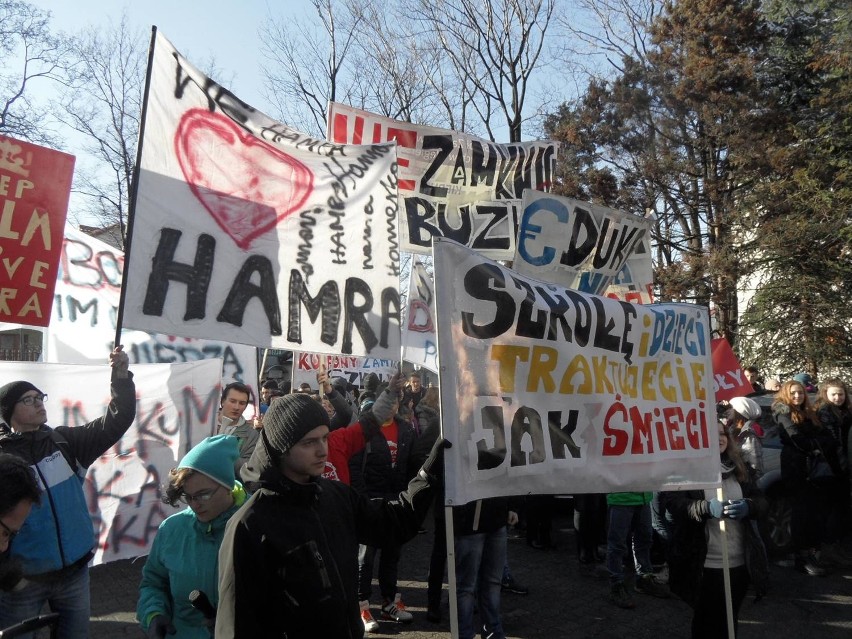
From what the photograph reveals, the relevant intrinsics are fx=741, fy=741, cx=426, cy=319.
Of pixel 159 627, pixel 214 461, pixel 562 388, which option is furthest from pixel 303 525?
pixel 562 388

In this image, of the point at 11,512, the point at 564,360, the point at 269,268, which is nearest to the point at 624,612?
the point at 564,360

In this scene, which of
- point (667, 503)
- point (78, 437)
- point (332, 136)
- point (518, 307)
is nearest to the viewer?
point (518, 307)

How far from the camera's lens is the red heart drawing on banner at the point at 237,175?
429 cm

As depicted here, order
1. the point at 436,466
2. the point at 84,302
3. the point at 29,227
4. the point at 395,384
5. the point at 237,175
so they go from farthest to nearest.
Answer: the point at 84,302
the point at 237,175
the point at 29,227
the point at 395,384
the point at 436,466

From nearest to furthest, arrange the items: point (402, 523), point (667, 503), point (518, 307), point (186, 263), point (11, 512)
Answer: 1. point (11, 512)
2. point (402, 523)
3. point (518, 307)
4. point (186, 263)
5. point (667, 503)

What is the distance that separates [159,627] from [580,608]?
438cm

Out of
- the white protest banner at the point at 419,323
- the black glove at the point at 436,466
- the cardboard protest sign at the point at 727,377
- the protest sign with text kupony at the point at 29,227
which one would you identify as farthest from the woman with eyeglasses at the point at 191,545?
the cardboard protest sign at the point at 727,377

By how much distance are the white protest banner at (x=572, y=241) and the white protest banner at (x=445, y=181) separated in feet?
3.69

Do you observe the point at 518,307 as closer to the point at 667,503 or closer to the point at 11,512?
the point at 667,503

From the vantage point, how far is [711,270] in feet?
60.2

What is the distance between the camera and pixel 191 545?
9.26 ft

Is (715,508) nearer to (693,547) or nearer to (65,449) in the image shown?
(693,547)

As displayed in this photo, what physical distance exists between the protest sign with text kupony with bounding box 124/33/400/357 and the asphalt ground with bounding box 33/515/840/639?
270 centimetres

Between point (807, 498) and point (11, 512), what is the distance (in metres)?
7.38
